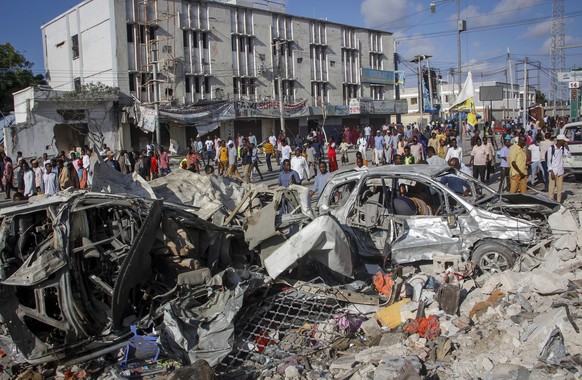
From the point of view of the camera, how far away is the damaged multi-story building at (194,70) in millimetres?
31594

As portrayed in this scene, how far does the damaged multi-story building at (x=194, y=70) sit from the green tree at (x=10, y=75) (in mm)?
2554

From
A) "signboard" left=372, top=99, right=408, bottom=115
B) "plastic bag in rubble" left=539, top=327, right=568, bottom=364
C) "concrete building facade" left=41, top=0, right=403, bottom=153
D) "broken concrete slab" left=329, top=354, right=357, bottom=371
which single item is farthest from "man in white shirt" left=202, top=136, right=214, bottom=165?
"signboard" left=372, top=99, right=408, bottom=115

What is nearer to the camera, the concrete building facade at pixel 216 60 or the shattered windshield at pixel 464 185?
the shattered windshield at pixel 464 185

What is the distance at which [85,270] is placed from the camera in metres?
5.71

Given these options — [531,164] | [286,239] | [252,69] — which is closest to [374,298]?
[286,239]

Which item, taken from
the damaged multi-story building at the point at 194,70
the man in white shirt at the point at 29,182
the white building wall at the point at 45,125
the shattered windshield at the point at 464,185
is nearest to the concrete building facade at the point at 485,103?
the damaged multi-story building at the point at 194,70

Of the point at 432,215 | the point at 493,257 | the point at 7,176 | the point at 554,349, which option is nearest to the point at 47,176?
the point at 7,176

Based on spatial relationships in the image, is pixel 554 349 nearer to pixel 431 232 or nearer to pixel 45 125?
pixel 431 232

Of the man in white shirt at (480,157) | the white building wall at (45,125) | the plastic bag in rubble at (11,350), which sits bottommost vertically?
the plastic bag in rubble at (11,350)

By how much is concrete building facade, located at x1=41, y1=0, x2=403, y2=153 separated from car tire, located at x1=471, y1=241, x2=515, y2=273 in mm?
27199

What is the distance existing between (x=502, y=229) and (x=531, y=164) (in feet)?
27.9

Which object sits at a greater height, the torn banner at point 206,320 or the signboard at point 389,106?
the signboard at point 389,106

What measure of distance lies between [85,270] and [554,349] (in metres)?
4.60

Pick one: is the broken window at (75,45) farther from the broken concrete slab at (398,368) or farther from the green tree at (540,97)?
the green tree at (540,97)
